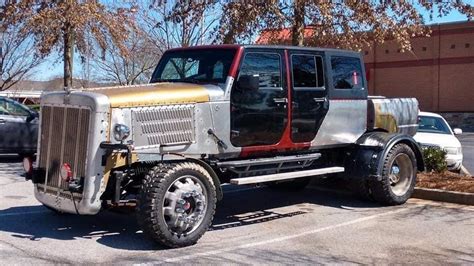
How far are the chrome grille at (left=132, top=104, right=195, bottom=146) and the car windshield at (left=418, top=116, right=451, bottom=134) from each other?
8748 mm

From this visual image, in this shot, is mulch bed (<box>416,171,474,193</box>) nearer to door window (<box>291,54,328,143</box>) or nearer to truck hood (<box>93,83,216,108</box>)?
door window (<box>291,54,328,143</box>)

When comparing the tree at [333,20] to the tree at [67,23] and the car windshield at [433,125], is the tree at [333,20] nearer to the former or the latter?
the car windshield at [433,125]

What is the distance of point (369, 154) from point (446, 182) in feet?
6.82

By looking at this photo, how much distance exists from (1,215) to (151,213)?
2.99 m

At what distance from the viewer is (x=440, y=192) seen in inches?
390

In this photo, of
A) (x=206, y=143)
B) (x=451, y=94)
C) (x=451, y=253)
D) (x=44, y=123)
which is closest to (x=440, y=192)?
(x=451, y=253)

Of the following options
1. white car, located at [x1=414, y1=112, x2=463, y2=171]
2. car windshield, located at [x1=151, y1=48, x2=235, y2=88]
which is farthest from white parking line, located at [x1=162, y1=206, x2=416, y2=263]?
white car, located at [x1=414, y1=112, x2=463, y2=171]

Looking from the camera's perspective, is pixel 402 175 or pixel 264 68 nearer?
pixel 264 68

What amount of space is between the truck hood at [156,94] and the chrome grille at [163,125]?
8 cm

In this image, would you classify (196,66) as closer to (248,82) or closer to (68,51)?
(248,82)

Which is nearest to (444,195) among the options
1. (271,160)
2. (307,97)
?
(307,97)

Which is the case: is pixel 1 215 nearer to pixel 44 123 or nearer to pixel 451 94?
pixel 44 123

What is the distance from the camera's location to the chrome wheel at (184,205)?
22.7ft

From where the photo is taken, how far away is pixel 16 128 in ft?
49.3
